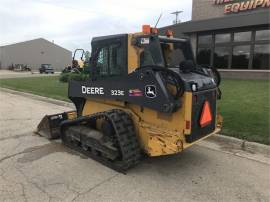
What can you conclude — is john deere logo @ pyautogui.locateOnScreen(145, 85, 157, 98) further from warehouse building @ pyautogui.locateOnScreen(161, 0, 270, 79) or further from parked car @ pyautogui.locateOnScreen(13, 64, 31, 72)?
parked car @ pyautogui.locateOnScreen(13, 64, 31, 72)

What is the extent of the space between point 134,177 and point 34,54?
2299 inches

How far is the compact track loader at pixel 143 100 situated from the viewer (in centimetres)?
419

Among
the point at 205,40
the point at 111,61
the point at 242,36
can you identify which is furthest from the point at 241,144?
the point at 205,40

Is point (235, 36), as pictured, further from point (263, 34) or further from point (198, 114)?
point (198, 114)

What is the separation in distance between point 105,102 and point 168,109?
1.74 m

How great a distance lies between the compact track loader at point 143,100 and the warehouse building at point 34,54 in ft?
182

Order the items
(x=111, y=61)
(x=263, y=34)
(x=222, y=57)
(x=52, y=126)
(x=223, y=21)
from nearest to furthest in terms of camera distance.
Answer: (x=111, y=61), (x=52, y=126), (x=263, y=34), (x=223, y=21), (x=222, y=57)

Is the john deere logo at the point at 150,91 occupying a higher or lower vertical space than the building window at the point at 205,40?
lower

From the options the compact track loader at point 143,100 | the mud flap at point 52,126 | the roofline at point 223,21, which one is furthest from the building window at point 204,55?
the mud flap at point 52,126

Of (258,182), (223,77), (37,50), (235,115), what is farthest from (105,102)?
(37,50)

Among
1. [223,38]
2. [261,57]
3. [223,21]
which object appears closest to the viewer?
[261,57]

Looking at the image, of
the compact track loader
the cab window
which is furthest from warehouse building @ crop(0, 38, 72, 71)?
the compact track loader

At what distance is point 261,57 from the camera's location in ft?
60.5

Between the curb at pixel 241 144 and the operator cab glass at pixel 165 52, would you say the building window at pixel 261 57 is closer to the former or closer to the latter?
the curb at pixel 241 144
